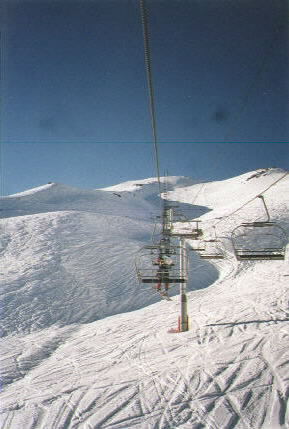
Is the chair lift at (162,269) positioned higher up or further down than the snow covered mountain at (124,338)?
higher up

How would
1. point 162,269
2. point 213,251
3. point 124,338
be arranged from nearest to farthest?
point 162,269 < point 124,338 < point 213,251

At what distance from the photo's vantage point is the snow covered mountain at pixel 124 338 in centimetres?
941

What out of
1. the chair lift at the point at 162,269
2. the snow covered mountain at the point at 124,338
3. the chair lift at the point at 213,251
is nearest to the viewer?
the snow covered mountain at the point at 124,338

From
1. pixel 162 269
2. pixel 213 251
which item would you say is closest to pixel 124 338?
pixel 162 269

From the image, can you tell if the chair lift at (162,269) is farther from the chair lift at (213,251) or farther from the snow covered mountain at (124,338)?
the snow covered mountain at (124,338)

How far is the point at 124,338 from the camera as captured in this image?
1666 cm

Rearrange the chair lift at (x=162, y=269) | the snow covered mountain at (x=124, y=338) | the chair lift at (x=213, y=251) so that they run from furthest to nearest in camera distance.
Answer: the chair lift at (x=213, y=251) → the chair lift at (x=162, y=269) → the snow covered mountain at (x=124, y=338)

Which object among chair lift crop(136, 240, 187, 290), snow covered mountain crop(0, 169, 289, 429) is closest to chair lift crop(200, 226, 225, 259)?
chair lift crop(136, 240, 187, 290)

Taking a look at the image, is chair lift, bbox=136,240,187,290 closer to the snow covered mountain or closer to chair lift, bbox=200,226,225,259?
chair lift, bbox=200,226,225,259

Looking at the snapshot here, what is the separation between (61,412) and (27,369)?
565cm

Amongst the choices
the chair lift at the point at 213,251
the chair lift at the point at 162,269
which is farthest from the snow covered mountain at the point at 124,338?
the chair lift at the point at 162,269

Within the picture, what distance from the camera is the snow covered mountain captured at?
9414mm

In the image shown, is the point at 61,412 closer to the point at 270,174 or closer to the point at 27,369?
the point at 27,369

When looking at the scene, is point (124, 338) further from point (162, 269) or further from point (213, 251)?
point (213, 251)
